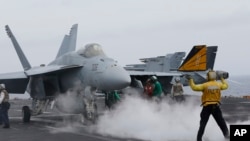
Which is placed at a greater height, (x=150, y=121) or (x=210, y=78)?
(x=210, y=78)

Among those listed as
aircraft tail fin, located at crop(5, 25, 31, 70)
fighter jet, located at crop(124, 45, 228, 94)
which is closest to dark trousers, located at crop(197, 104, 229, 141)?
fighter jet, located at crop(124, 45, 228, 94)

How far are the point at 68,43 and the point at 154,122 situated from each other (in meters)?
10.6

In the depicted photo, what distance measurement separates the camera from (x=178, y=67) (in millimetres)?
36812

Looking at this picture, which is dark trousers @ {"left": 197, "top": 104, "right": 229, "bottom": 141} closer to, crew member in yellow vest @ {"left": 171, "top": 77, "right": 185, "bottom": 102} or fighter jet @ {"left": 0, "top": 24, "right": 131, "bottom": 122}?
fighter jet @ {"left": 0, "top": 24, "right": 131, "bottom": 122}

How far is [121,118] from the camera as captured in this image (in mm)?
14758

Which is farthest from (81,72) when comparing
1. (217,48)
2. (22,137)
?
(217,48)

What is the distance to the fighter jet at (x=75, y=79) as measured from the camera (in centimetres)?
1430

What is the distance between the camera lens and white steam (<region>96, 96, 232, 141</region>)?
36.5ft

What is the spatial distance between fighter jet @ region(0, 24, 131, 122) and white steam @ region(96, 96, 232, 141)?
45.5 inches

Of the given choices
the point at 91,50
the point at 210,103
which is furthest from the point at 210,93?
the point at 91,50

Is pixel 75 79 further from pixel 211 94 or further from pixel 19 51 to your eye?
pixel 211 94

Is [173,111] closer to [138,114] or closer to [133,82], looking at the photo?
[138,114]

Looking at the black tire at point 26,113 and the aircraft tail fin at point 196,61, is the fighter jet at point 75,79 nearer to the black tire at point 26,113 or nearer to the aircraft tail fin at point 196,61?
the black tire at point 26,113

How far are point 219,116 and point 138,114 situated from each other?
5248mm
